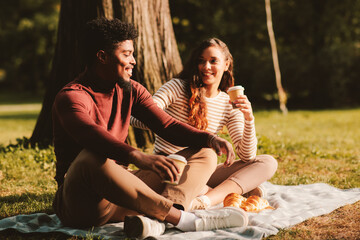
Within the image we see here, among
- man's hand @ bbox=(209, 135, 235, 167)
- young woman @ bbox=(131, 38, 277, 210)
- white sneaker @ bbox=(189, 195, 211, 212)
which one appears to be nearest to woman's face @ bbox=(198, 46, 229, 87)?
young woman @ bbox=(131, 38, 277, 210)

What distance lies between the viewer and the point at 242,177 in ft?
12.4

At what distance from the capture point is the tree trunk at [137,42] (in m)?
5.29

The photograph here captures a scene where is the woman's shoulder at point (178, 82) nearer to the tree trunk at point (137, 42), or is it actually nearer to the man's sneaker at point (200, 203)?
the man's sneaker at point (200, 203)

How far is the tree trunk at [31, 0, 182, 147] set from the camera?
5289 millimetres

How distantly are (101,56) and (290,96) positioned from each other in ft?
42.7

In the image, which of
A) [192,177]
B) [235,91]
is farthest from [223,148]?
[235,91]

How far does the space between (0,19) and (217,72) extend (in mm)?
Result: 33842

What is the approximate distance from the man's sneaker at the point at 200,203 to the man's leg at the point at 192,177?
0.54 ft

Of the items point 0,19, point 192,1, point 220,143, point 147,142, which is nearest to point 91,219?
point 220,143

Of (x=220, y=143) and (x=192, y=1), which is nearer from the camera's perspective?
(x=220, y=143)

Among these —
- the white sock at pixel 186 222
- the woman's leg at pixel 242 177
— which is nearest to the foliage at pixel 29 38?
the woman's leg at pixel 242 177

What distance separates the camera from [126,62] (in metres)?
3.09

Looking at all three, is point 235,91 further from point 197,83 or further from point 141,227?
point 141,227

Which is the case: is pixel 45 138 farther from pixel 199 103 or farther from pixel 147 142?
pixel 199 103
